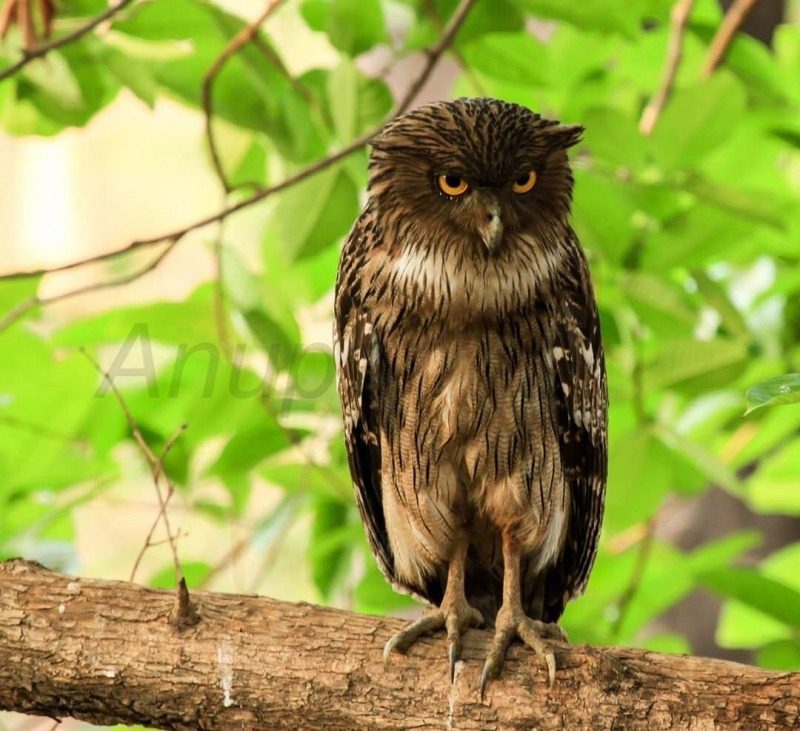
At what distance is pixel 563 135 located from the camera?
214cm

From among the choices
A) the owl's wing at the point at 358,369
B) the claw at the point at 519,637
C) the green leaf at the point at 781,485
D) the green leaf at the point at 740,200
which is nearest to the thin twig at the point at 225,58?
the owl's wing at the point at 358,369

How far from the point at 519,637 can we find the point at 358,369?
23.6 inches

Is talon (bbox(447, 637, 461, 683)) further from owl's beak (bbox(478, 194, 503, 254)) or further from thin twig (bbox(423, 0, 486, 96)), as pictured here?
thin twig (bbox(423, 0, 486, 96))

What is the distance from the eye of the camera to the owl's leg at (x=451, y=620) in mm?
2008

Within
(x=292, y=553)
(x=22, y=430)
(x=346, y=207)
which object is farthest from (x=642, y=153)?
(x=292, y=553)

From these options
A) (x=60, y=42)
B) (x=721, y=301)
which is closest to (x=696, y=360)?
(x=721, y=301)

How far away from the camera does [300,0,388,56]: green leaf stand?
243 cm

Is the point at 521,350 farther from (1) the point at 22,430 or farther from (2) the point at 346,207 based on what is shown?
(1) the point at 22,430

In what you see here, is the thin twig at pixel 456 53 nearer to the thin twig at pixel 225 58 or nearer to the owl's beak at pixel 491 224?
the thin twig at pixel 225 58

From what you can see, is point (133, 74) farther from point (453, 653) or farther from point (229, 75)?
point (453, 653)

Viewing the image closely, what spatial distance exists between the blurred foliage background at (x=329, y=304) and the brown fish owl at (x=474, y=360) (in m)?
0.26

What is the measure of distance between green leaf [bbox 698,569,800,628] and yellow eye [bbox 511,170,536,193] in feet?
2.70

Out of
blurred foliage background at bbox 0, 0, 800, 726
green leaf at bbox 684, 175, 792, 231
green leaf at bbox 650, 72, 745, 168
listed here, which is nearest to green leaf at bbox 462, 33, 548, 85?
blurred foliage background at bbox 0, 0, 800, 726

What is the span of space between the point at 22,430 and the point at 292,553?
11.9 feet
